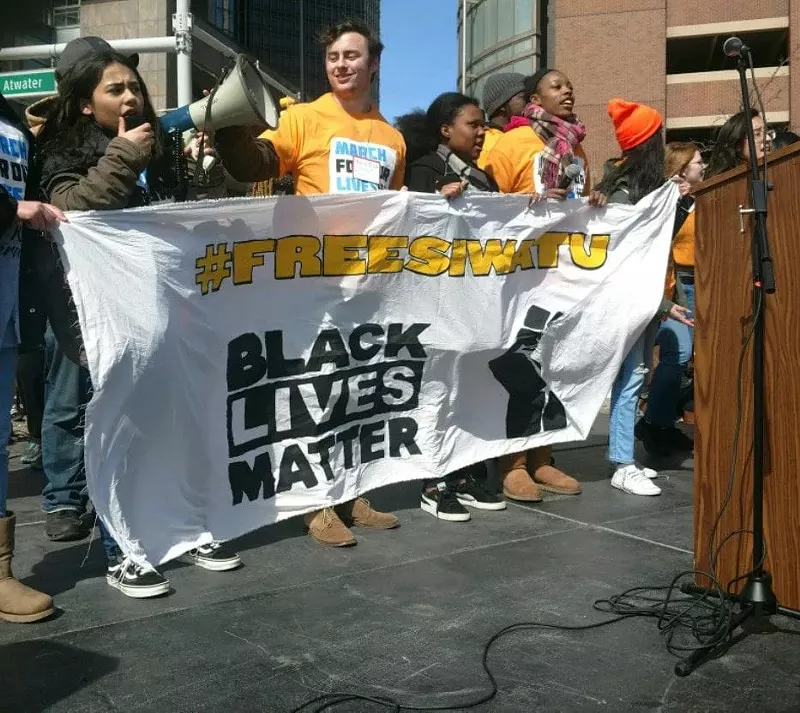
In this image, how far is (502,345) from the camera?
14.8 ft

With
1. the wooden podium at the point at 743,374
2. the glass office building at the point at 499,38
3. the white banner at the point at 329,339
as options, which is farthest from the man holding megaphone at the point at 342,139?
the glass office building at the point at 499,38

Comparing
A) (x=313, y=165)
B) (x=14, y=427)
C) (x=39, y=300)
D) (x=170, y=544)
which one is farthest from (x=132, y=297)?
(x=14, y=427)

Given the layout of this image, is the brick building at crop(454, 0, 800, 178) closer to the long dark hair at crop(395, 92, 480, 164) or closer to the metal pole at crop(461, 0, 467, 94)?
the metal pole at crop(461, 0, 467, 94)

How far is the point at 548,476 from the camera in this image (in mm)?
4895

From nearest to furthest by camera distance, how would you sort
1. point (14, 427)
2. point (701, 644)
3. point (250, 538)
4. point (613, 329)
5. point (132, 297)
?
1. point (701, 644)
2. point (132, 297)
3. point (250, 538)
4. point (613, 329)
5. point (14, 427)

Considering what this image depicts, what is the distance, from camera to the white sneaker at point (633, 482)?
4801 mm

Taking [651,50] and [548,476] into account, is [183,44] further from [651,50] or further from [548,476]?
[651,50]

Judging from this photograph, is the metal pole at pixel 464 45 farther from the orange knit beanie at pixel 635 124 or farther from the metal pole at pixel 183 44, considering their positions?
the orange knit beanie at pixel 635 124

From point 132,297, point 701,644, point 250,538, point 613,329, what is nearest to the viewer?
point 701,644

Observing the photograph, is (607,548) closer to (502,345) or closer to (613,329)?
(502,345)

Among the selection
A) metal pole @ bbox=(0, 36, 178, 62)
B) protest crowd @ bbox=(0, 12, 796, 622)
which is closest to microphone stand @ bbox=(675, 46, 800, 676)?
protest crowd @ bbox=(0, 12, 796, 622)

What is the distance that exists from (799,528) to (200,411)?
209cm

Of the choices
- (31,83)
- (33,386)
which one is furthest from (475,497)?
(31,83)

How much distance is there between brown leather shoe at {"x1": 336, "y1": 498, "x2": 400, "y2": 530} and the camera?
4.10 meters
